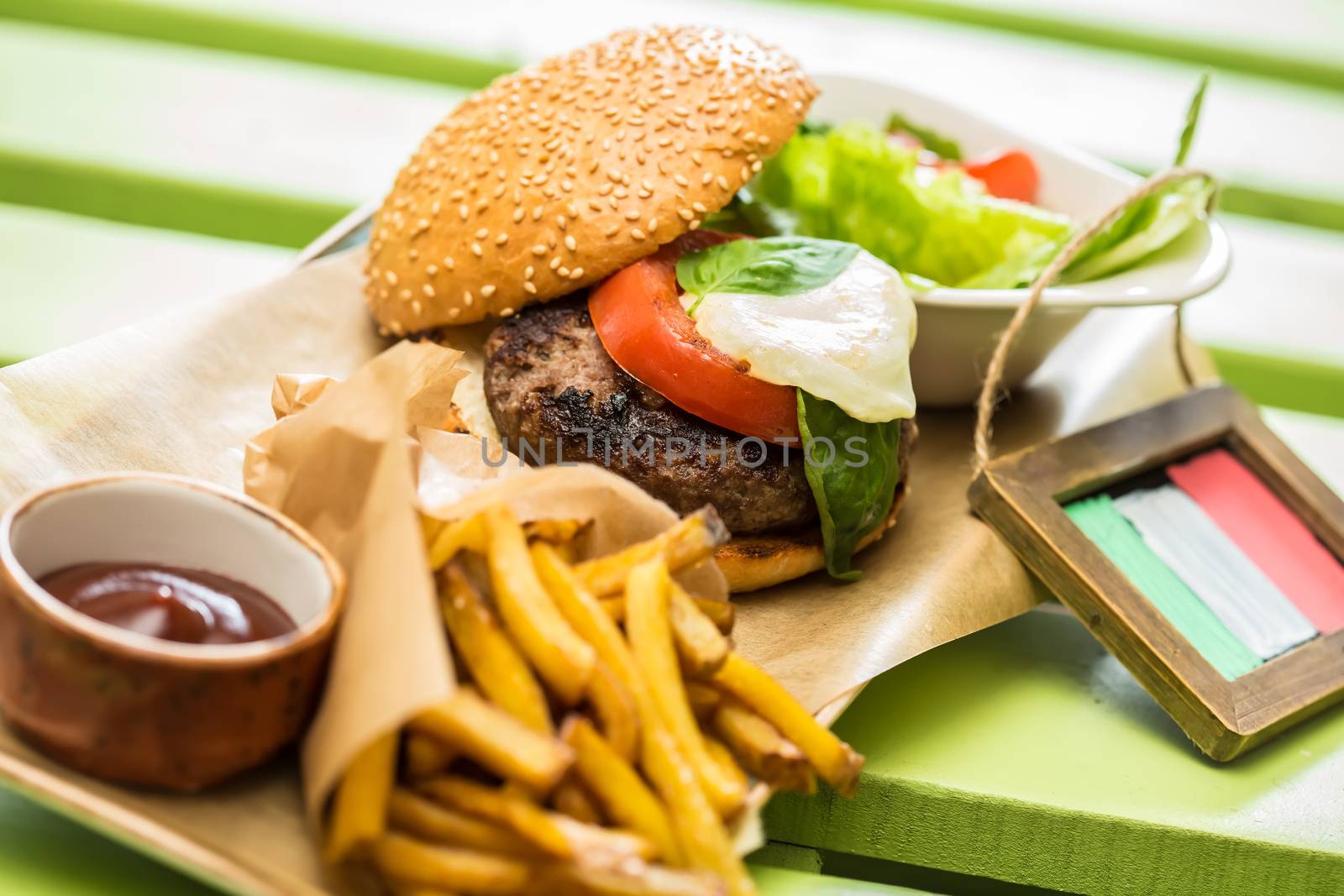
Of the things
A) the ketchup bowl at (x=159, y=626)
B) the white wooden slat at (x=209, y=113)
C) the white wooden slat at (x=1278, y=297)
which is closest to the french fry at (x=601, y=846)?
the ketchup bowl at (x=159, y=626)

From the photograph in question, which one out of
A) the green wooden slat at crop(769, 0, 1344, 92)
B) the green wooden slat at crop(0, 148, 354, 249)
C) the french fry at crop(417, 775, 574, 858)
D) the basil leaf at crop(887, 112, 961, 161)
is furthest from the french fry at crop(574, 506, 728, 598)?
the green wooden slat at crop(769, 0, 1344, 92)

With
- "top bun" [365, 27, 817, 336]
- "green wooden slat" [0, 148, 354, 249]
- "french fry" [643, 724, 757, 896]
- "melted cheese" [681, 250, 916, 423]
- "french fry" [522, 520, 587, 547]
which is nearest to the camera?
"french fry" [643, 724, 757, 896]

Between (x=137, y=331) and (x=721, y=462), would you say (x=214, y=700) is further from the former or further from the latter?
(x=137, y=331)

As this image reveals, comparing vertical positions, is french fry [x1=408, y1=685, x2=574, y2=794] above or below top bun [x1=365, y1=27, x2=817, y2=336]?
below

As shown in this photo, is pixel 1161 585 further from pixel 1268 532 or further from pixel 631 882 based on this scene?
pixel 631 882

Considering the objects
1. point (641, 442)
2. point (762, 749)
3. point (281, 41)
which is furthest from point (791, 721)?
point (281, 41)

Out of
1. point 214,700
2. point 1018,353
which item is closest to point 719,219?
point 1018,353

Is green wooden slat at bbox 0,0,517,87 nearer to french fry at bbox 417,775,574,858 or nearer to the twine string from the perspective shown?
the twine string
